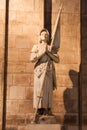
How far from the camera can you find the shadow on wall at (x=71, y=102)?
34.9 feet

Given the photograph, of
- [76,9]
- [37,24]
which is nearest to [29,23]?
[37,24]

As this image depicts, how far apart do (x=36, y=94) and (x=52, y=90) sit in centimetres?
34

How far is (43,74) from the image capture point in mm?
9773

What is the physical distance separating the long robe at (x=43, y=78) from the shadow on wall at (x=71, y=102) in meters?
0.94

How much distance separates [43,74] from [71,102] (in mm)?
1287

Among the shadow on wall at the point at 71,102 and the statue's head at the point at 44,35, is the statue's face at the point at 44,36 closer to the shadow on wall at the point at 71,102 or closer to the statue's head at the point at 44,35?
the statue's head at the point at 44,35

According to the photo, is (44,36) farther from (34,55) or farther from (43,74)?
(43,74)

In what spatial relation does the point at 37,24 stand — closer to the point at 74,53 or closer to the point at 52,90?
the point at 74,53

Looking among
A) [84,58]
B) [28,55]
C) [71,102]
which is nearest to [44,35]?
[28,55]

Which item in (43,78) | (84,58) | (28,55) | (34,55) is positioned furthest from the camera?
(84,58)

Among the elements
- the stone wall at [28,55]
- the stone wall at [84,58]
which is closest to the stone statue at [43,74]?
the stone wall at [28,55]

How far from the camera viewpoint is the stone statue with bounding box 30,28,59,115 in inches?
382

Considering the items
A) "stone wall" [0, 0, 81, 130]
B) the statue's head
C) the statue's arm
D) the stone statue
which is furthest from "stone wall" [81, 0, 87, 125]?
the statue's arm

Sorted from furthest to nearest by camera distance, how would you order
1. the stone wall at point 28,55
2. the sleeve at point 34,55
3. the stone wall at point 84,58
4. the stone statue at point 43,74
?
the stone wall at point 84,58, the stone wall at point 28,55, the sleeve at point 34,55, the stone statue at point 43,74
